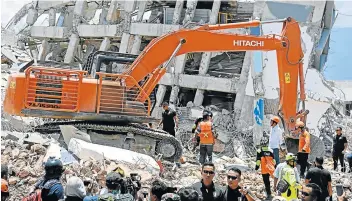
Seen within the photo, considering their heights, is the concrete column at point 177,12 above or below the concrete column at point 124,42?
above

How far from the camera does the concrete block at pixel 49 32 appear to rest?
2555cm

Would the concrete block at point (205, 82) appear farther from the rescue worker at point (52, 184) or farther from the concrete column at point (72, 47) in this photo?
the rescue worker at point (52, 184)

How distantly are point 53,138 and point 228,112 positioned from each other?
8128mm

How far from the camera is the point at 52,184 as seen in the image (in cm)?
548

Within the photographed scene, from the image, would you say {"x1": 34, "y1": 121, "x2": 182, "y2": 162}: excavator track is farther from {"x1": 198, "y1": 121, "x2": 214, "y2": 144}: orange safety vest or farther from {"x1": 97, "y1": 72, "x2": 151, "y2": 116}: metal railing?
{"x1": 198, "y1": 121, "x2": 214, "y2": 144}: orange safety vest

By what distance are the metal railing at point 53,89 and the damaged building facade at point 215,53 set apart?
6.67 ft

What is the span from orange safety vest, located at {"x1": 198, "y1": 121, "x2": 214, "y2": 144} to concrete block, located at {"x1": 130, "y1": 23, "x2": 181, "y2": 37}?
9110mm

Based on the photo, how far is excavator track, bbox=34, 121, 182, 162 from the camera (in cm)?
1152

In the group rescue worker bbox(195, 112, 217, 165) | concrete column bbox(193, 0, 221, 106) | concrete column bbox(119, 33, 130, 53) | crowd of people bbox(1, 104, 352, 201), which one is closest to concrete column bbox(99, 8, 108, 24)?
concrete column bbox(119, 33, 130, 53)

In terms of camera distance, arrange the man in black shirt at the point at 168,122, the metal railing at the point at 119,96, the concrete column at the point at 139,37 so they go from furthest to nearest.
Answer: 1. the concrete column at the point at 139,37
2. the man in black shirt at the point at 168,122
3. the metal railing at the point at 119,96

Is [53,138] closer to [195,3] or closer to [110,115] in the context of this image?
[110,115]

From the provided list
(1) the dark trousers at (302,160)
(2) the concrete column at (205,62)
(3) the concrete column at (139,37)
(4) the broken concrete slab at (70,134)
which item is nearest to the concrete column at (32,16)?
(3) the concrete column at (139,37)

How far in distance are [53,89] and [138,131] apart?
79.6 inches

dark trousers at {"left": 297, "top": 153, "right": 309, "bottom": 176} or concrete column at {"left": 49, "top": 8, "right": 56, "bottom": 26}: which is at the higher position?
concrete column at {"left": 49, "top": 8, "right": 56, "bottom": 26}
